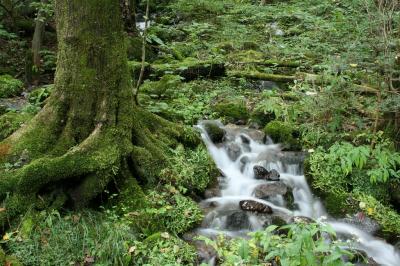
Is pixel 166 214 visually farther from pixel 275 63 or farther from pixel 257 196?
pixel 275 63

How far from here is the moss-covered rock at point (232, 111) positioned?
27.4 feet

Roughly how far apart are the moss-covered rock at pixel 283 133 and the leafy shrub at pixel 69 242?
3.68 metres

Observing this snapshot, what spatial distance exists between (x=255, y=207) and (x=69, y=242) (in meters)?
2.59

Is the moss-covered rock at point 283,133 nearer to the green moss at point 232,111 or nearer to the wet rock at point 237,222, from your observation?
the green moss at point 232,111

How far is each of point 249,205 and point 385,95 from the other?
2.71 metres

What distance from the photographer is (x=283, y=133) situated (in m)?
7.48

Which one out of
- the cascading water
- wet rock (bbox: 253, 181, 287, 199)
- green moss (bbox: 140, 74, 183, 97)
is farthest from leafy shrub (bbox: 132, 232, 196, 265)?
green moss (bbox: 140, 74, 183, 97)

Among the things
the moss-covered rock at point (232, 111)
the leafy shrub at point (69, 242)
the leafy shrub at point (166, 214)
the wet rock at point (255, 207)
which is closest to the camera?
the leafy shrub at point (69, 242)

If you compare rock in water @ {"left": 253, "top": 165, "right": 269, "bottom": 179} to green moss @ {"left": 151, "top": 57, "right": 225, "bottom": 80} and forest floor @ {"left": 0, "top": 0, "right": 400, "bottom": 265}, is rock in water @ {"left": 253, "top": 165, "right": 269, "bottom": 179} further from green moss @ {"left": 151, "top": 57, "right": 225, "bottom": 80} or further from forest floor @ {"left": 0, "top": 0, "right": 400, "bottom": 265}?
green moss @ {"left": 151, "top": 57, "right": 225, "bottom": 80}

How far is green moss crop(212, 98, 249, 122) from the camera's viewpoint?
330 inches

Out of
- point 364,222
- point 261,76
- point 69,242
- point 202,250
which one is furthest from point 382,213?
point 261,76

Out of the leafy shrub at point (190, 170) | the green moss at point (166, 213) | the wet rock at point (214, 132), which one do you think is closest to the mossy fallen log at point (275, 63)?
the wet rock at point (214, 132)

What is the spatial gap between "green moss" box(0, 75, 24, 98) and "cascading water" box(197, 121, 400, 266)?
15.2ft

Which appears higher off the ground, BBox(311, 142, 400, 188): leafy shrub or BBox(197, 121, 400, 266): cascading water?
BBox(311, 142, 400, 188): leafy shrub
